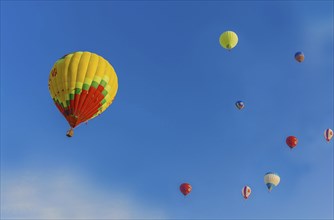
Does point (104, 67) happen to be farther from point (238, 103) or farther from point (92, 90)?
point (238, 103)

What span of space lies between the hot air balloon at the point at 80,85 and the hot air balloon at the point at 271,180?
23.9 metres

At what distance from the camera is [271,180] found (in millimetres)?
52969

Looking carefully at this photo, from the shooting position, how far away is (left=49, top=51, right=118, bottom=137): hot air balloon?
36.0m

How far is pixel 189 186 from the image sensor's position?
170 feet

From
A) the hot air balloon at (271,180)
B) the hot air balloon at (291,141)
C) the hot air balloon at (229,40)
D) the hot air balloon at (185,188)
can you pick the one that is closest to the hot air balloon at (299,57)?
the hot air balloon at (229,40)

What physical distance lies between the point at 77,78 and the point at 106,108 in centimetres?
431

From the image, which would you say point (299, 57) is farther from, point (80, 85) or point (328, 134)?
point (80, 85)

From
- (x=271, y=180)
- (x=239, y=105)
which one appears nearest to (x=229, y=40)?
(x=239, y=105)

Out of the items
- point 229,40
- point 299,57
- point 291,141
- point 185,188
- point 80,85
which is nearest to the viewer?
point 80,85

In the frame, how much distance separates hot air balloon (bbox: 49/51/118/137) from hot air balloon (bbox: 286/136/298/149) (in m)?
23.8

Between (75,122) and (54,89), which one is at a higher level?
(54,89)

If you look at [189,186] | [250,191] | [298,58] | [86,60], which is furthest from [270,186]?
[86,60]

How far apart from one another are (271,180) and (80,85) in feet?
88.7

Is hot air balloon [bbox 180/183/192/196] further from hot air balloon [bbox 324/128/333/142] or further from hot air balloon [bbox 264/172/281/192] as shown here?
hot air balloon [bbox 324/128/333/142]
